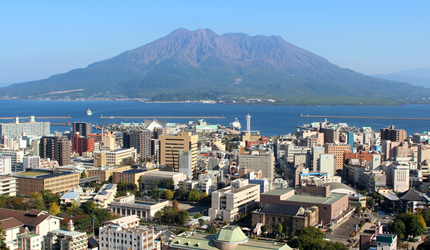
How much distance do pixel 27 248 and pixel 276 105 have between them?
68.4 meters

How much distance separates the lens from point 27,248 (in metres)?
9.56

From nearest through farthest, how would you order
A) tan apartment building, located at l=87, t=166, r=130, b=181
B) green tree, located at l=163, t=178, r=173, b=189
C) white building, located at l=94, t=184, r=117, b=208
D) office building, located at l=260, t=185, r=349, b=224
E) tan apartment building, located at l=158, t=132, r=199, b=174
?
office building, located at l=260, t=185, r=349, b=224 → white building, located at l=94, t=184, r=117, b=208 → green tree, located at l=163, t=178, r=173, b=189 → tan apartment building, located at l=87, t=166, r=130, b=181 → tan apartment building, located at l=158, t=132, r=199, b=174

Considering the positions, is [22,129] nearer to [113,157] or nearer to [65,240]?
[113,157]

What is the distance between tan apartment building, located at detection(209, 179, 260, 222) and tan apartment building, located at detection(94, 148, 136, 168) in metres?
7.44

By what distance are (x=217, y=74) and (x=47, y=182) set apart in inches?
3652

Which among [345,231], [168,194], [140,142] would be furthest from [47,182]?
[140,142]

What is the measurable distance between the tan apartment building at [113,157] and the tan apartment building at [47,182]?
330cm

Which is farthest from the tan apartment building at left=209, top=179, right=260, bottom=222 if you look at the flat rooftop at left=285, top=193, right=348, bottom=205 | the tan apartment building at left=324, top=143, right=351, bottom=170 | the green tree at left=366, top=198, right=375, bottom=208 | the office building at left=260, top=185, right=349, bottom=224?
the tan apartment building at left=324, top=143, right=351, bottom=170

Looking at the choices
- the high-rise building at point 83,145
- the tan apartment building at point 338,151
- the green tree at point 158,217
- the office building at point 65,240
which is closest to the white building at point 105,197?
the green tree at point 158,217

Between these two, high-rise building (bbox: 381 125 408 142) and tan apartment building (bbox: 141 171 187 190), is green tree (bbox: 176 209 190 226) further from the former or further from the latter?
high-rise building (bbox: 381 125 408 142)

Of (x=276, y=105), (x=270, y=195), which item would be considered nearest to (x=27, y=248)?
(x=270, y=195)

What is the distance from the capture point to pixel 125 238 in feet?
30.7

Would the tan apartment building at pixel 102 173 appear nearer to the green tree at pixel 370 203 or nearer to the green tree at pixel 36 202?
the green tree at pixel 36 202

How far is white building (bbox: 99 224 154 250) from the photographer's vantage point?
9.24 m
